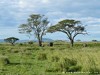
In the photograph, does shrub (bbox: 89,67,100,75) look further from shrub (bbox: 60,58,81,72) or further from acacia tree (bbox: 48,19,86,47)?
acacia tree (bbox: 48,19,86,47)

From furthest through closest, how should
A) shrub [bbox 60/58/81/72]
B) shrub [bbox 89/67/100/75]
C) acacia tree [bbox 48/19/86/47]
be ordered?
acacia tree [bbox 48/19/86/47] < shrub [bbox 60/58/81/72] < shrub [bbox 89/67/100/75]

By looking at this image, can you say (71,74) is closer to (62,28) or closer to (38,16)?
(62,28)

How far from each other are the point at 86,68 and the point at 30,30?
2835 inches

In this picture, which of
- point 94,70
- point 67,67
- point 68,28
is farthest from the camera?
point 68,28

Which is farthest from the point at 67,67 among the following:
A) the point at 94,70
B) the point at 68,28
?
the point at 68,28

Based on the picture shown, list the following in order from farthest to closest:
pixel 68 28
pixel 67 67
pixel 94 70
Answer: pixel 68 28 < pixel 67 67 < pixel 94 70

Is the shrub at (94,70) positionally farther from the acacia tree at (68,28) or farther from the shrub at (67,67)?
the acacia tree at (68,28)

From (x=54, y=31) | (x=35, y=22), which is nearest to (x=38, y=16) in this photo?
(x=35, y=22)

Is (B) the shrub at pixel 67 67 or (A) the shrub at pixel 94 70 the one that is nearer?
(A) the shrub at pixel 94 70

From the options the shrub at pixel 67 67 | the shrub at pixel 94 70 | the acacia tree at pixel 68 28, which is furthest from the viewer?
the acacia tree at pixel 68 28

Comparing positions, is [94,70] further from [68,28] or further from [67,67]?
[68,28]

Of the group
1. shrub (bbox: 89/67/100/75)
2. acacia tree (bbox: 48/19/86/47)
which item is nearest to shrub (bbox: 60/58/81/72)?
shrub (bbox: 89/67/100/75)

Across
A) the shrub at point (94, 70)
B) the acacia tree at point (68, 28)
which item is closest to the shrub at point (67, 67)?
the shrub at point (94, 70)

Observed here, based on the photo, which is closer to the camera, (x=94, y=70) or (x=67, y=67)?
(x=94, y=70)
